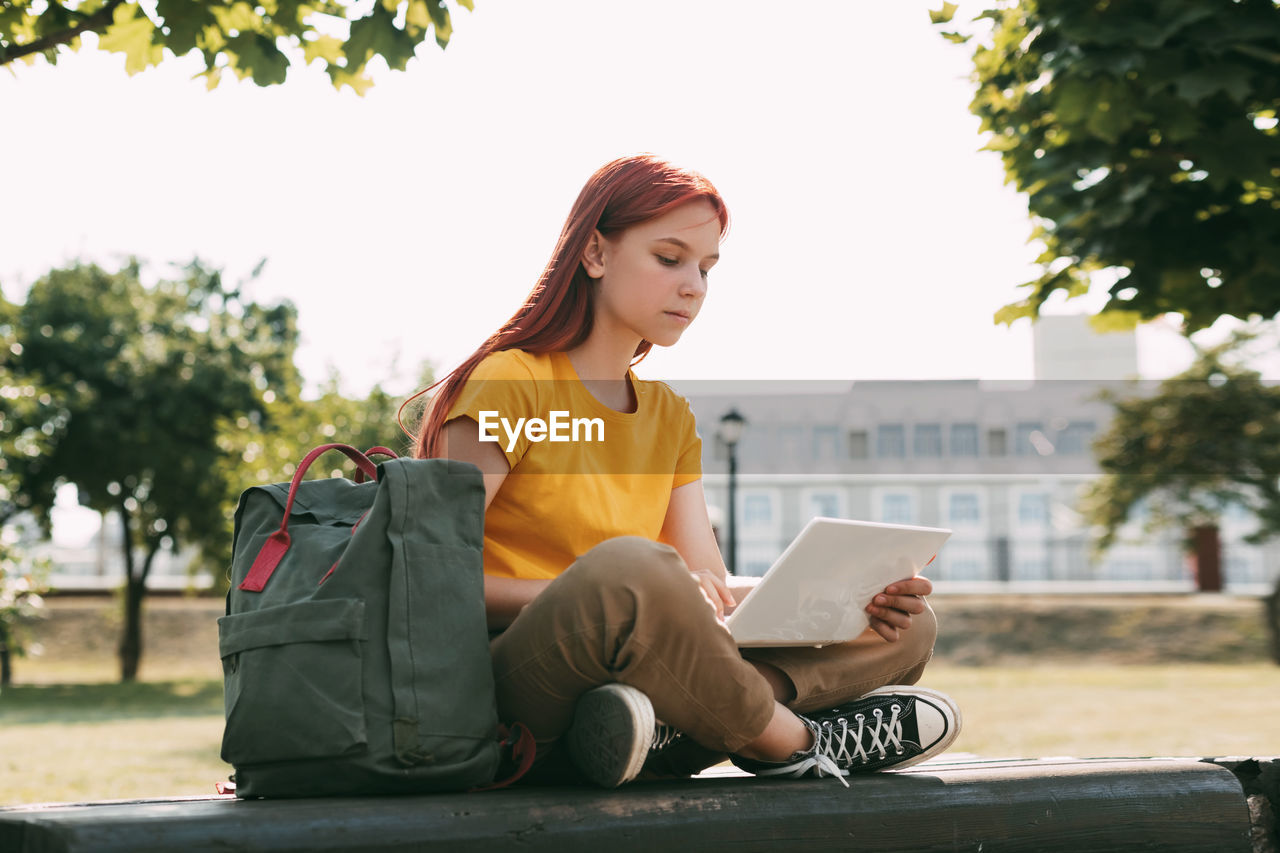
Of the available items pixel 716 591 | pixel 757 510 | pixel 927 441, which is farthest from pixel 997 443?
pixel 716 591

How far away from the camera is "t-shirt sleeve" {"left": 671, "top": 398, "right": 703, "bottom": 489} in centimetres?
261

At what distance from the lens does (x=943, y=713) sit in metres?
2.24

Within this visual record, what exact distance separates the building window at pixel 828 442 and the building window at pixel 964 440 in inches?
180

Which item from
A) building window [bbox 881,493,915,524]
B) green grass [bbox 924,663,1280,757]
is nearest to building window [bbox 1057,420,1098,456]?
building window [bbox 881,493,915,524]

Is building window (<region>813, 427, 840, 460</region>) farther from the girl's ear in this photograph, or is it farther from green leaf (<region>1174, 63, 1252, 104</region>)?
the girl's ear

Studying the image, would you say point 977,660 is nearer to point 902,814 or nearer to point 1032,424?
point 1032,424

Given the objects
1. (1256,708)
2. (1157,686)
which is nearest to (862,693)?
(1256,708)

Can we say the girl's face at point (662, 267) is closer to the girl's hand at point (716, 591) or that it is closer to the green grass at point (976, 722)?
the girl's hand at point (716, 591)

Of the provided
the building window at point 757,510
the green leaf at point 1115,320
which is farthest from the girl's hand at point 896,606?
the building window at point 757,510

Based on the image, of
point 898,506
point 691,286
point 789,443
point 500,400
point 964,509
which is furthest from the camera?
point 898,506

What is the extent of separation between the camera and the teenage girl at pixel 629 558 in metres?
1.92

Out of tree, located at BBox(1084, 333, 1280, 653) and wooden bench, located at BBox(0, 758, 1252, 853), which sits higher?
tree, located at BBox(1084, 333, 1280, 653)

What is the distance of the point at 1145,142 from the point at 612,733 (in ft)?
12.5

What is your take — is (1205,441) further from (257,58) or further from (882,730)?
(882,730)
